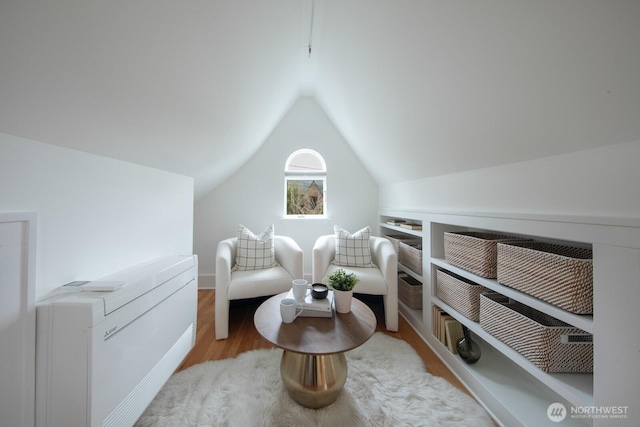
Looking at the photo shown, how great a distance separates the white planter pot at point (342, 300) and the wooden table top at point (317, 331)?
1.1 inches

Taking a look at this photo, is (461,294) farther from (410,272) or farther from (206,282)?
(206,282)

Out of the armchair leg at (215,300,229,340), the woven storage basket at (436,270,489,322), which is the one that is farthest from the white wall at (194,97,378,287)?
the woven storage basket at (436,270,489,322)

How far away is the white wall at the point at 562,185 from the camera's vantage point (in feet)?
2.48

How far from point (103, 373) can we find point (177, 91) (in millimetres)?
1239

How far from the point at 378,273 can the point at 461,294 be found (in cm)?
72

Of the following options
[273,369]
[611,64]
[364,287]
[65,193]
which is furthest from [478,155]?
[65,193]

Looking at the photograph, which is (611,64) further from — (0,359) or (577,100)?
(0,359)

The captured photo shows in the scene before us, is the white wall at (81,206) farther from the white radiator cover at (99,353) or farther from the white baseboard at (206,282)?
the white baseboard at (206,282)

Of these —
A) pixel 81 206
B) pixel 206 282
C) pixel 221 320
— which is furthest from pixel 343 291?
pixel 206 282

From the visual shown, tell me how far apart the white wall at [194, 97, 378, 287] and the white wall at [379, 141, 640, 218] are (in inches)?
59.7

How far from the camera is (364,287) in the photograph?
6.38 ft

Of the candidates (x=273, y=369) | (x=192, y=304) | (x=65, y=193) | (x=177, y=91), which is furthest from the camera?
(x=192, y=304)

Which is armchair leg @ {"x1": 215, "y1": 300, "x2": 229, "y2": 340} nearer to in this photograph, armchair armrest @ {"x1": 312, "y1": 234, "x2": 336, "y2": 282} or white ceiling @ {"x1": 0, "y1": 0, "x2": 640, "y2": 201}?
armchair armrest @ {"x1": 312, "y1": 234, "x2": 336, "y2": 282}

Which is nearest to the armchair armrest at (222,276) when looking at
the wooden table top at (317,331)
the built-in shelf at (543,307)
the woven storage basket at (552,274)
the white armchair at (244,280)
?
the white armchair at (244,280)
